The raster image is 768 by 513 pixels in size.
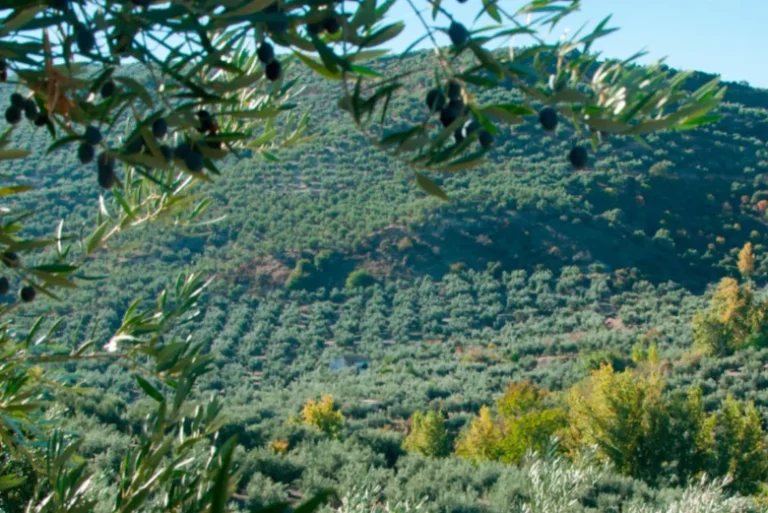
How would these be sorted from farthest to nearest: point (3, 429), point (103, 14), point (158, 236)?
point (158, 236) → point (3, 429) → point (103, 14)

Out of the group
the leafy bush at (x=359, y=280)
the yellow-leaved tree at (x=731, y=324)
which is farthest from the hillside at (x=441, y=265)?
the yellow-leaved tree at (x=731, y=324)

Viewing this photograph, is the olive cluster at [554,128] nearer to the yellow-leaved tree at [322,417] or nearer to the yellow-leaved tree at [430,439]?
the yellow-leaved tree at [322,417]

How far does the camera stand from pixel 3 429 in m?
1.61

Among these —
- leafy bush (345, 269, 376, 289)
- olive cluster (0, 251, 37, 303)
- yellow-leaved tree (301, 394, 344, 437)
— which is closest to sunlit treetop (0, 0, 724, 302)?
olive cluster (0, 251, 37, 303)

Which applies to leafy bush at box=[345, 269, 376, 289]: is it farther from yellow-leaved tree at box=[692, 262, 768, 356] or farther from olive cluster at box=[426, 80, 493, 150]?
olive cluster at box=[426, 80, 493, 150]

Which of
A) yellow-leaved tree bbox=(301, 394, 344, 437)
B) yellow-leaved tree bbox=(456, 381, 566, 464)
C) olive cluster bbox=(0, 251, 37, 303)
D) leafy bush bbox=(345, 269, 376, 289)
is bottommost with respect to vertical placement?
leafy bush bbox=(345, 269, 376, 289)

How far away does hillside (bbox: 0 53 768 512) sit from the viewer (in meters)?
21.4

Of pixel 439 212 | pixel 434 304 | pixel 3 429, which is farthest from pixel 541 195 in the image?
pixel 3 429

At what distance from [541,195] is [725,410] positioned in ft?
74.4

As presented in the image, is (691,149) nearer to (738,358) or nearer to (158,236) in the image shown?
(738,358)

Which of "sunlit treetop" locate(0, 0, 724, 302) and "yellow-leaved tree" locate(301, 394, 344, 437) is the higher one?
"sunlit treetop" locate(0, 0, 724, 302)

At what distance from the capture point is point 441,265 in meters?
31.8

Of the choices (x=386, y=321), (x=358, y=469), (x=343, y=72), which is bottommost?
(x=386, y=321)

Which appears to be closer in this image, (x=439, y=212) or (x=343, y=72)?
(x=343, y=72)
